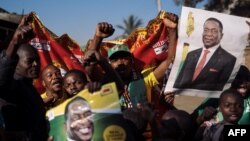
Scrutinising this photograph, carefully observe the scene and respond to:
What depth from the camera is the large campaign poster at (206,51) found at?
3969mm

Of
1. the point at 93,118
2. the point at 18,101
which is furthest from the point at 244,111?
the point at 18,101

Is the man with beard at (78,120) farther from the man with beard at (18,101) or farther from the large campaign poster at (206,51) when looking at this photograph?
the large campaign poster at (206,51)

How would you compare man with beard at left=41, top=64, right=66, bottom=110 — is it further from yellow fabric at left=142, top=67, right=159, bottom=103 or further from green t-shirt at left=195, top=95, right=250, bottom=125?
green t-shirt at left=195, top=95, right=250, bottom=125

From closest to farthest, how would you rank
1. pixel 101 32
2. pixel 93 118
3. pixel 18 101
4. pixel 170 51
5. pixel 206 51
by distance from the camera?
pixel 93 118 → pixel 18 101 → pixel 101 32 → pixel 206 51 → pixel 170 51

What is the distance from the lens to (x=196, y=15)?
400cm

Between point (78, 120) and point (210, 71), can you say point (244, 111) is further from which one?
point (78, 120)

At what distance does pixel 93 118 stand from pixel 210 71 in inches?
64.7

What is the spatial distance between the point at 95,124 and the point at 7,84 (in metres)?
0.60

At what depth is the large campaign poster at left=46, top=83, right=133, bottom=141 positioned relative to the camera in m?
2.71

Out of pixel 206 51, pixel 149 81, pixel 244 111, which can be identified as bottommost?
pixel 244 111

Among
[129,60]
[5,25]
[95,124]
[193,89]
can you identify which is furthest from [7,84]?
[5,25]

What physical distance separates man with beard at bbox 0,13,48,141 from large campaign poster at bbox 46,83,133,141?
7.9 inches

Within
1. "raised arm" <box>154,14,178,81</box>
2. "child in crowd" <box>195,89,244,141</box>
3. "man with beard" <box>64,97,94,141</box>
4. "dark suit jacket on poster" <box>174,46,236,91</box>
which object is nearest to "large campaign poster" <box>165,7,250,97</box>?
"dark suit jacket on poster" <box>174,46,236,91</box>

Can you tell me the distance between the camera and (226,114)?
3.41m
